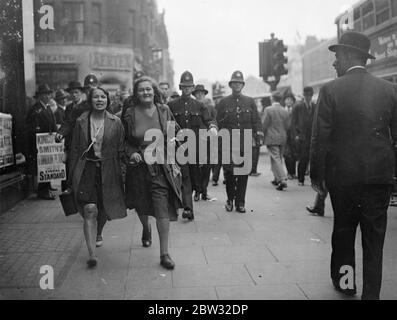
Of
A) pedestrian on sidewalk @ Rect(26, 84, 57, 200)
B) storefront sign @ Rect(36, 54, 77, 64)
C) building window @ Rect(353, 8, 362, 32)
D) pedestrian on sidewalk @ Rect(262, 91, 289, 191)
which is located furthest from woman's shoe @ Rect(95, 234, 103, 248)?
storefront sign @ Rect(36, 54, 77, 64)

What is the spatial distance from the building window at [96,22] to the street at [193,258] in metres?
23.2

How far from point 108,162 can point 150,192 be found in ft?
1.71

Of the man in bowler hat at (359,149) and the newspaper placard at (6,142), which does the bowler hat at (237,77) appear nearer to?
the newspaper placard at (6,142)

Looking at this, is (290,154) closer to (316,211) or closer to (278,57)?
(278,57)

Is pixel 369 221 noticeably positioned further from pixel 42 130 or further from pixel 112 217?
pixel 42 130

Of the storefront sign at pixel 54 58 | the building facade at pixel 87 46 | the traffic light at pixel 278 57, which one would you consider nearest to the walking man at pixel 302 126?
the traffic light at pixel 278 57

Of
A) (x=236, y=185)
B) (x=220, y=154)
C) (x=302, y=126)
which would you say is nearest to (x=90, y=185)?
(x=236, y=185)

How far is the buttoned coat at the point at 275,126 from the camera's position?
10.6 meters

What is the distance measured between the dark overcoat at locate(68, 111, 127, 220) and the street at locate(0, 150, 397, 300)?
58 centimetres

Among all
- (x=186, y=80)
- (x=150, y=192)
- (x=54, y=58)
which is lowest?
(x=150, y=192)

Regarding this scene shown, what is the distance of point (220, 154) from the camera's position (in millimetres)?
8328

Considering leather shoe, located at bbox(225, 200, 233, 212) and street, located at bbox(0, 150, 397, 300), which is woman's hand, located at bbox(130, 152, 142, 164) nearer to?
street, located at bbox(0, 150, 397, 300)

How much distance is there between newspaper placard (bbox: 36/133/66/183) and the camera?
29.9ft

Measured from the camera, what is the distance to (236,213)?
7.61 metres
